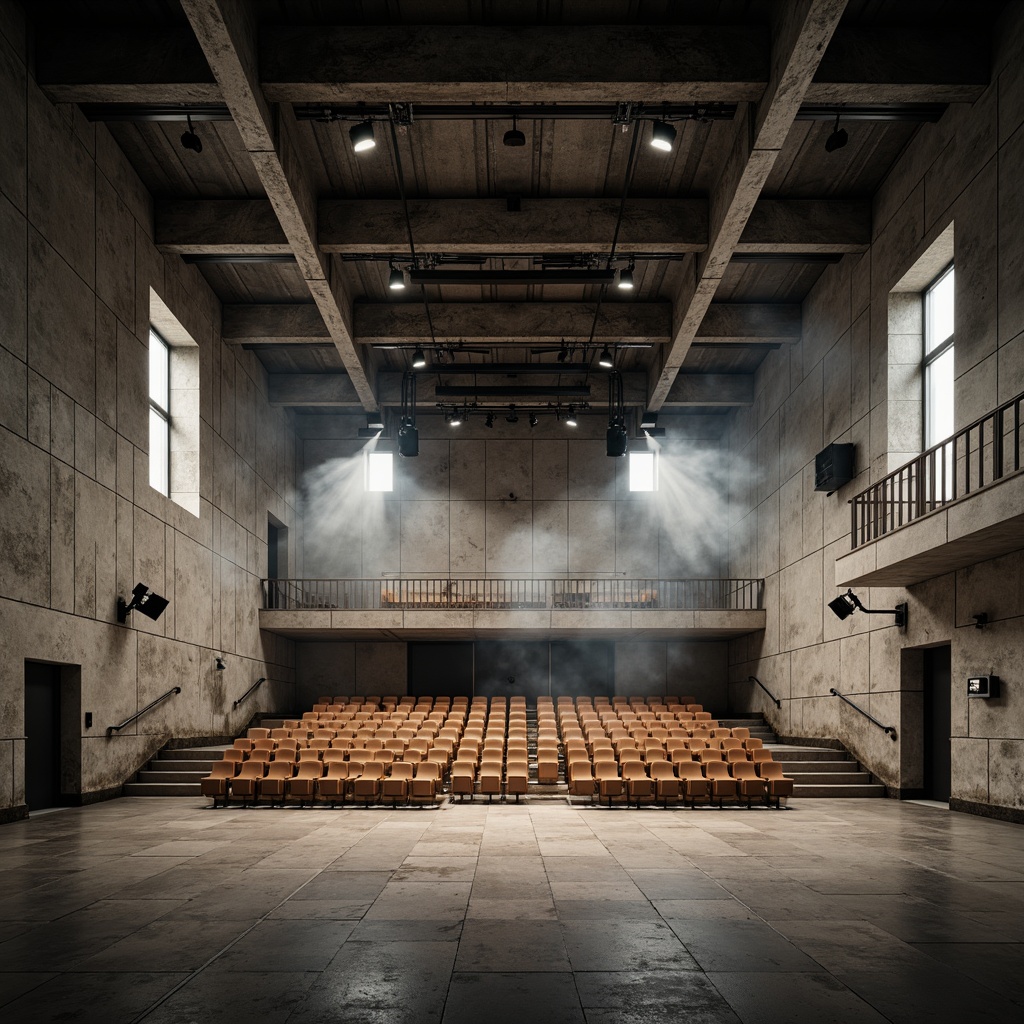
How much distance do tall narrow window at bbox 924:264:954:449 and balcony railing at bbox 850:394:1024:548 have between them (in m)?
0.62

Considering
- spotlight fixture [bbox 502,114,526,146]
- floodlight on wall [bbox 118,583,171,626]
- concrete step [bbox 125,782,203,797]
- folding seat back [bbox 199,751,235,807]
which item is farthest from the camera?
concrete step [bbox 125,782,203,797]

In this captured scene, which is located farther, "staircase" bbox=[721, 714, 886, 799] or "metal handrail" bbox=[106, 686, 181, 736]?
"staircase" bbox=[721, 714, 886, 799]

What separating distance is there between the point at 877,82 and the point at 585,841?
9.26 m

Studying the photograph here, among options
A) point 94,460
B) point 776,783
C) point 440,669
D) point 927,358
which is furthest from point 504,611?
point 927,358

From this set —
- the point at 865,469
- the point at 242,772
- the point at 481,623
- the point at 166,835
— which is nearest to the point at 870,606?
the point at 865,469

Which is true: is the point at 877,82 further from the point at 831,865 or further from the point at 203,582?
the point at 203,582

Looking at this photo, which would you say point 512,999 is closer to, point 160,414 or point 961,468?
point 961,468

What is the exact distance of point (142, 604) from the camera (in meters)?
14.0

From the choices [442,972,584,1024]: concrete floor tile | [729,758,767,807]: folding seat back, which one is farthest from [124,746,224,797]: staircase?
[442,972,584,1024]: concrete floor tile

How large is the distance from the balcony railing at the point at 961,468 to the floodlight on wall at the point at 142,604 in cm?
1026

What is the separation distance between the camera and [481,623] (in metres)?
20.7

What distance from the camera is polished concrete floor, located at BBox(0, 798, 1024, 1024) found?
443 cm

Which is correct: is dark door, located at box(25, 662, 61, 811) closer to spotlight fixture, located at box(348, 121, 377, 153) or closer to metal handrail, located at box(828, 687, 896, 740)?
spotlight fixture, located at box(348, 121, 377, 153)

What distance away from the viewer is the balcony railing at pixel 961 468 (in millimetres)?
9422
